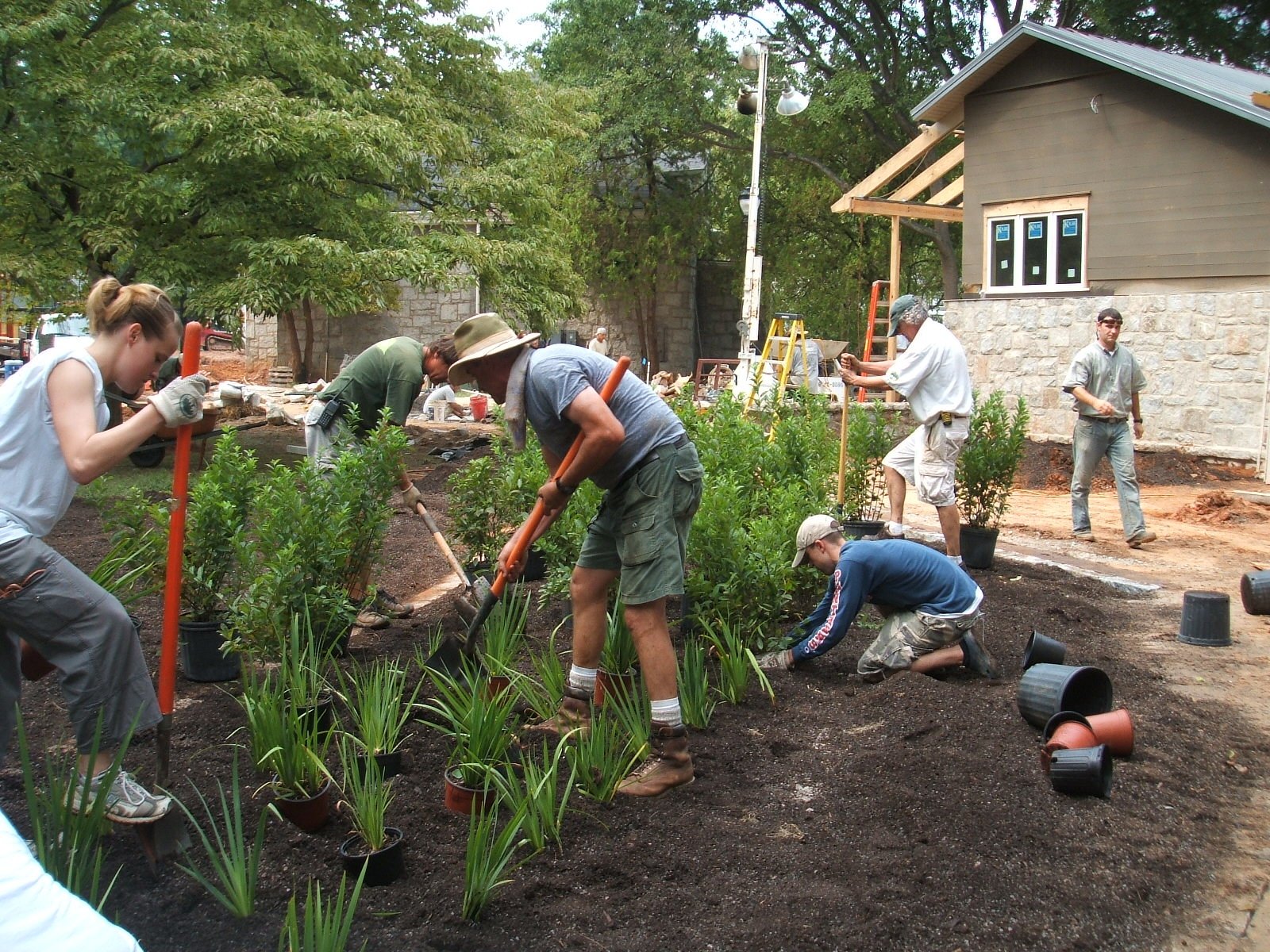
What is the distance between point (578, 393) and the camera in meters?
3.53

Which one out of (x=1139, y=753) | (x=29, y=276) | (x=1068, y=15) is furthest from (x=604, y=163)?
(x=1139, y=753)

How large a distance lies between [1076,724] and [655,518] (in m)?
1.64

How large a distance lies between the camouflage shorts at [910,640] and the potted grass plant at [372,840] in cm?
239

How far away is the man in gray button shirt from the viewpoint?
331 inches

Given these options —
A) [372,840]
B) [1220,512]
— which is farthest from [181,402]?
[1220,512]

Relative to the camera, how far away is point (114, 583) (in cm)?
446

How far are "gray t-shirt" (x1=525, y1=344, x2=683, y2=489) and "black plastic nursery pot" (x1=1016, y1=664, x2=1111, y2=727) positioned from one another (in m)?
1.66

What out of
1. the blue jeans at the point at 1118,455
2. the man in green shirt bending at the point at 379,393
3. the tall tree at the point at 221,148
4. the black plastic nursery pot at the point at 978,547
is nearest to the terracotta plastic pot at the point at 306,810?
the man in green shirt bending at the point at 379,393

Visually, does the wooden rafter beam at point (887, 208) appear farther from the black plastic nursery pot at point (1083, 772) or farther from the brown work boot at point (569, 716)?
the black plastic nursery pot at point (1083, 772)

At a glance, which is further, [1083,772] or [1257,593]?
[1257,593]

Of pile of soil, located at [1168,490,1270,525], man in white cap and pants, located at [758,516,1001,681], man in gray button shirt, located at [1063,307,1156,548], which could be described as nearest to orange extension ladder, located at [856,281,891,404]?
man in gray button shirt, located at [1063,307,1156,548]

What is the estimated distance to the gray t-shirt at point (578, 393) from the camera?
141 inches

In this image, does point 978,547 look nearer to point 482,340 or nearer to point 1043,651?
point 1043,651

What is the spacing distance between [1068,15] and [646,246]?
11.4 m
